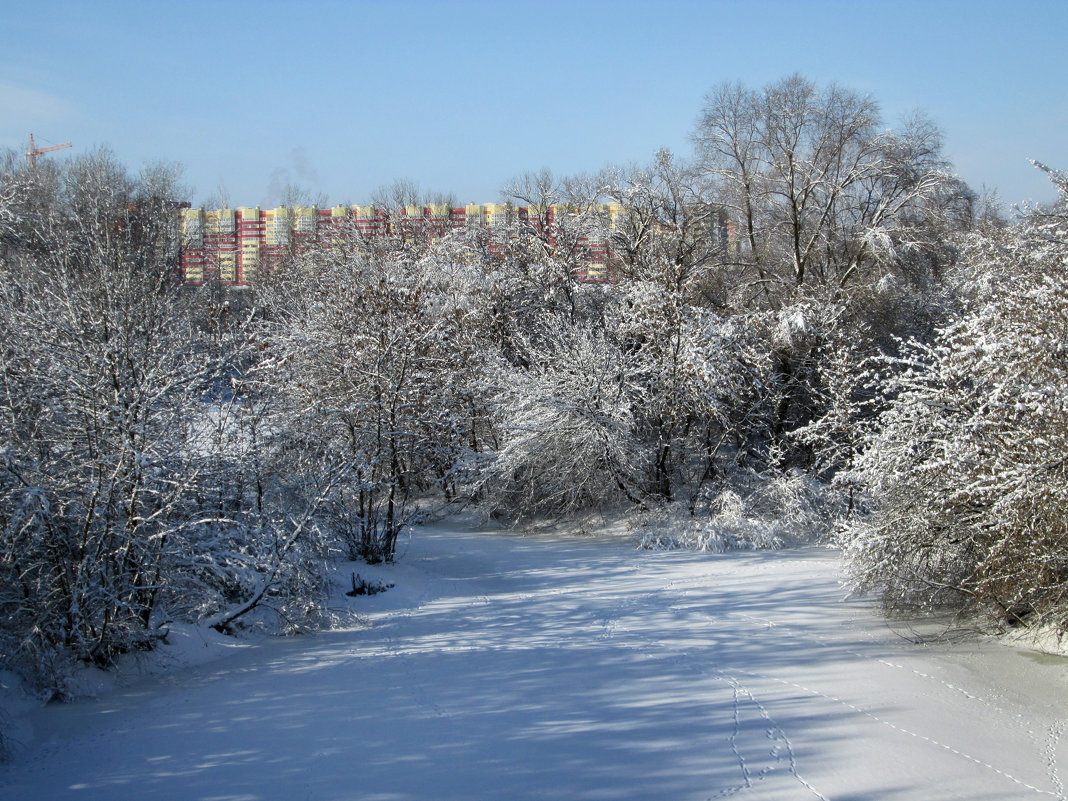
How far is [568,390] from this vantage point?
1552 cm

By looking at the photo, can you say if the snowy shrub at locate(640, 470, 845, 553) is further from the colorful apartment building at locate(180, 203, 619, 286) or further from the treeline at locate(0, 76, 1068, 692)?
the colorful apartment building at locate(180, 203, 619, 286)

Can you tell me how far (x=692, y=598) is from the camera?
10336 mm

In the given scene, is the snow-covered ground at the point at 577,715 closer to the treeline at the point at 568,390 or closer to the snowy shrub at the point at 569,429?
the treeline at the point at 568,390

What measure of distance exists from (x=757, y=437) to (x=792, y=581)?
7.11 metres

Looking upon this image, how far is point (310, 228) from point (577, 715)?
2009 inches

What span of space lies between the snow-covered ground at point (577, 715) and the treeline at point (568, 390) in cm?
90

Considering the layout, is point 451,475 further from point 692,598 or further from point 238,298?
point 238,298

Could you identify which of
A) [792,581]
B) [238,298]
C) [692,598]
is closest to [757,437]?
[792,581]

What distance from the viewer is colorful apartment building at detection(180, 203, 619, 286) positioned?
23750mm

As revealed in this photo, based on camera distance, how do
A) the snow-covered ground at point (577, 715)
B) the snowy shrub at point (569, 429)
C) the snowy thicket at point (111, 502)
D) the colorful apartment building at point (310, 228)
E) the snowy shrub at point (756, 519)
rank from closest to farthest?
the snow-covered ground at point (577, 715) → the snowy thicket at point (111, 502) → the snowy shrub at point (756, 519) → the snowy shrub at point (569, 429) → the colorful apartment building at point (310, 228)

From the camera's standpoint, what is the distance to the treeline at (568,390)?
727 centimetres

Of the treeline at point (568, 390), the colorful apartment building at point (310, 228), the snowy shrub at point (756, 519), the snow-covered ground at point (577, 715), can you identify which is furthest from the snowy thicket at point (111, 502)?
the colorful apartment building at point (310, 228)

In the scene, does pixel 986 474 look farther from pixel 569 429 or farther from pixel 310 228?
pixel 310 228

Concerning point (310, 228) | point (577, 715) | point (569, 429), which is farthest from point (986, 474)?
point (310, 228)
